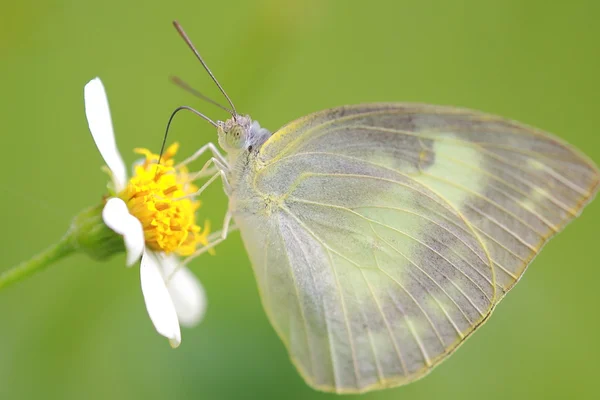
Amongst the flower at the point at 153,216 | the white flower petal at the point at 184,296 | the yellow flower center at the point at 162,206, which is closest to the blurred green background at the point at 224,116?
the white flower petal at the point at 184,296

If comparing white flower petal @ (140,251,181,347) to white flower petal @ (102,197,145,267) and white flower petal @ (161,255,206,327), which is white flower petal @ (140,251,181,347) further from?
white flower petal @ (161,255,206,327)

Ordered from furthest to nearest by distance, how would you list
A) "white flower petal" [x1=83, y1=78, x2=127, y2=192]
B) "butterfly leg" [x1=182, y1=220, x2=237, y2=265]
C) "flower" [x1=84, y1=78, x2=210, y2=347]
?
"butterfly leg" [x1=182, y1=220, x2=237, y2=265]
"white flower petal" [x1=83, y1=78, x2=127, y2=192]
"flower" [x1=84, y1=78, x2=210, y2=347]

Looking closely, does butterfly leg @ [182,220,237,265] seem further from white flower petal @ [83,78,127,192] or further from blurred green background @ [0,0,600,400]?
blurred green background @ [0,0,600,400]

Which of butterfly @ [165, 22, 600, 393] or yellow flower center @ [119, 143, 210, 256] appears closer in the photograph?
yellow flower center @ [119, 143, 210, 256]

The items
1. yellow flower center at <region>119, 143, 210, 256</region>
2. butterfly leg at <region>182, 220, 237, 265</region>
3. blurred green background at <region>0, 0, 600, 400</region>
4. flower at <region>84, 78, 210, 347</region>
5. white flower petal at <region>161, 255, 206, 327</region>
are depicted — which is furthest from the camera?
blurred green background at <region>0, 0, 600, 400</region>

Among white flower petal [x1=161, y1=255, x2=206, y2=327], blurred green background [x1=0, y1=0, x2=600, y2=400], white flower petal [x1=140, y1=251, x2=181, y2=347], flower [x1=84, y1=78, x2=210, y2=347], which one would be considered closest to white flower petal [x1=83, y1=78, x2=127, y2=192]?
flower [x1=84, y1=78, x2=210, y2=347]

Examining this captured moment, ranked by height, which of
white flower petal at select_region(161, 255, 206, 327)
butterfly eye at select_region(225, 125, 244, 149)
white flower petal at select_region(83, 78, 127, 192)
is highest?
butterfly eye at select_region(225, 125, 244, 149)

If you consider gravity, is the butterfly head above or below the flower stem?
above

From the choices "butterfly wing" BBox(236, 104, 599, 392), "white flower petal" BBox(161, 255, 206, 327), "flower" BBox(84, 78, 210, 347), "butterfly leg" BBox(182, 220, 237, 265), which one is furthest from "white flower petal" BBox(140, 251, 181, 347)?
"butterfly wing" BBox(236, 104, 599, 392)
